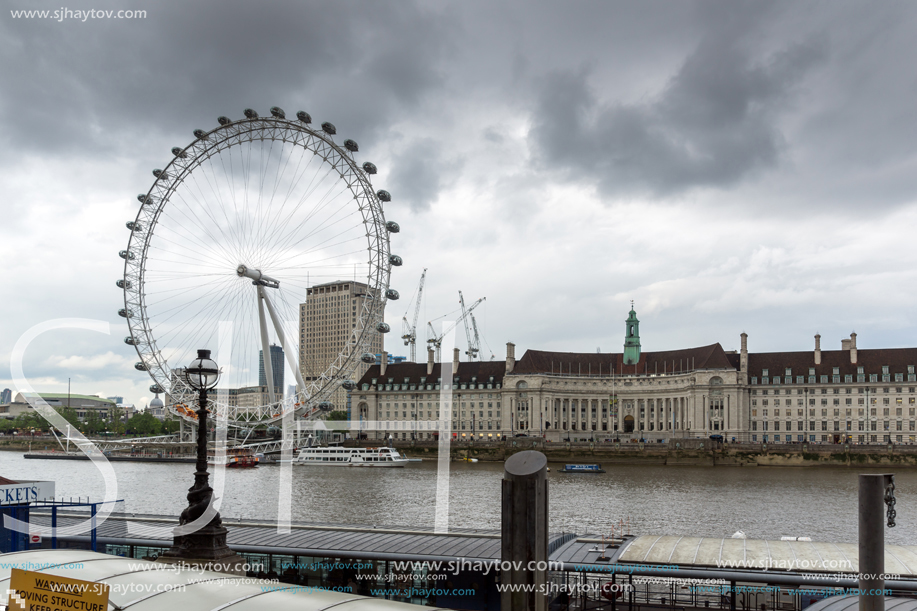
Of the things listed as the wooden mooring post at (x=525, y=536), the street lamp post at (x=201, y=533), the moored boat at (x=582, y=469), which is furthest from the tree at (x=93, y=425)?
the wooden mooring post at (x=525, y=536)

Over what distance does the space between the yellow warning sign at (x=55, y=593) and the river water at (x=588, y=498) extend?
2962 centimetres

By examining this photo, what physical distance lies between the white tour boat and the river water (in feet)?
24.1

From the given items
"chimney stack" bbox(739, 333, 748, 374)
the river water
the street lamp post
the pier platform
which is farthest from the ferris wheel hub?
"chimney stack" bbox(739, 333, 748, 374)

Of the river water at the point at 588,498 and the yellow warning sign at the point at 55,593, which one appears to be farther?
the river water at the point at 588,498

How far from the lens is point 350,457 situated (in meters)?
95.9

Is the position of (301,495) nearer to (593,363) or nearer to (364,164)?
(364,164)

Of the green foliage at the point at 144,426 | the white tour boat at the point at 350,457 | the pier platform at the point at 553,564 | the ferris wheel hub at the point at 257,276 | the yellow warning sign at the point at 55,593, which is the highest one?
the ferris wheel hub at the point at 257,276

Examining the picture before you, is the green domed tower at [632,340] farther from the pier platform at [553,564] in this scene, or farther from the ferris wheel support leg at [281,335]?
the pier platform at [553,564]

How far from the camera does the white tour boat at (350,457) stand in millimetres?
94125

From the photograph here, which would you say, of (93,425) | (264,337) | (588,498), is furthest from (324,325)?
(588,498)

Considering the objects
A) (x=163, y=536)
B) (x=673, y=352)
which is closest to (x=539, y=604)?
(x=163, y=536)

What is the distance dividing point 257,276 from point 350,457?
47.7 metres

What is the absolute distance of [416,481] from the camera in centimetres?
6931

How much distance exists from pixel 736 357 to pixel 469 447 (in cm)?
5339
